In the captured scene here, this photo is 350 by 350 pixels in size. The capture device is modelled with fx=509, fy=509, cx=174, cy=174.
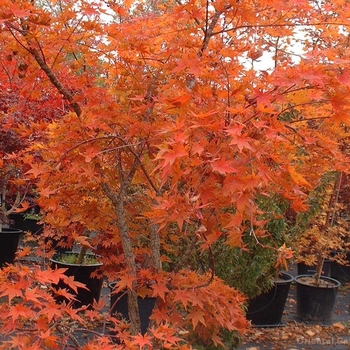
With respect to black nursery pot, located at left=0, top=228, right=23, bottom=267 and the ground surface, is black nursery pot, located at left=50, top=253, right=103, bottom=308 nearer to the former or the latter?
black nursery pot, located at left=0, top=228, right=23, bottom=267

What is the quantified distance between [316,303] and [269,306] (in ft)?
2.26

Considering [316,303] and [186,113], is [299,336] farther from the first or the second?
[186,113]

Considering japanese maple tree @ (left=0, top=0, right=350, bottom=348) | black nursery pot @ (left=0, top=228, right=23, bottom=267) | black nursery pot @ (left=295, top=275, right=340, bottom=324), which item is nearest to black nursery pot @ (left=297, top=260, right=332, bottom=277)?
black nursery pot @ (left=295, top=275, right=340, bottom=324)

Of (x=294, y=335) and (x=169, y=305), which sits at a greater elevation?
(x=169, y=305)

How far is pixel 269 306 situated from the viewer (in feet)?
16.0

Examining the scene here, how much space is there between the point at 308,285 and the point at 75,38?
407 cm

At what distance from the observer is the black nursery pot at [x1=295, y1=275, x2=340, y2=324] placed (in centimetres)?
527

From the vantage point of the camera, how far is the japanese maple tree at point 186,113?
63.3 inches

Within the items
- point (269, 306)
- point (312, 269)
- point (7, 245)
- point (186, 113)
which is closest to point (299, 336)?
point (269, 306)

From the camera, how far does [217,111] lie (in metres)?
1.58

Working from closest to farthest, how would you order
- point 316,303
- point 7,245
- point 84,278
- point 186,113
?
point 186,113 → point 84,278 → point 316,303 → point 7,245

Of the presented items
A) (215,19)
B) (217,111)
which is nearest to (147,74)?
(215,19)

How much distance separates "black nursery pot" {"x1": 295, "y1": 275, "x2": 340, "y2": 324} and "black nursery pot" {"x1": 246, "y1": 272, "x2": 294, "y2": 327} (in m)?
0.46

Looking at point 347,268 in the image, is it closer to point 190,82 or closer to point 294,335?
point 294,335
